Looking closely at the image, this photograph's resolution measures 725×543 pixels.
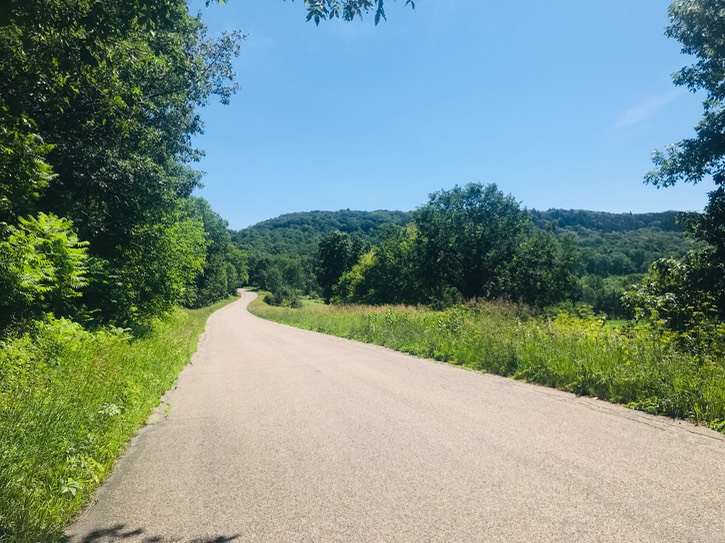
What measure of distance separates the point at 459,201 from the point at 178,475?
4445 centimetres

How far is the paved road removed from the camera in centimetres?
284

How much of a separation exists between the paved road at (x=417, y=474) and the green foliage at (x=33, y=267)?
10.7 ft

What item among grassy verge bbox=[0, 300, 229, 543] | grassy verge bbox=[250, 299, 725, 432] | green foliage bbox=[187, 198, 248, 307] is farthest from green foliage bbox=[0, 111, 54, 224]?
green foliage bbox=[187, 198, 248, 307]

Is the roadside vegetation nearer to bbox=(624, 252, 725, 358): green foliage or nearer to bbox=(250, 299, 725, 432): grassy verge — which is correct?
bbox=(250, 299, 725, 432): grassy verge

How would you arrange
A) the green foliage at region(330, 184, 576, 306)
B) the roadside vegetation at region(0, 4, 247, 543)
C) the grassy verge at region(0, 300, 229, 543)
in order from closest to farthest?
1. the grassy verge at region(0, 300, 229, 543)
2. the roadside vegetation at region(0, 4, 247, 543)
3. the green foliage at region(330, 184, 576, 306)

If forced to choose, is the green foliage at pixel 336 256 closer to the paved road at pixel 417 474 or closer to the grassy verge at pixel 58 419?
the grassy verge at pixel 58 419

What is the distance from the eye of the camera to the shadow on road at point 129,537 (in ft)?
9.21

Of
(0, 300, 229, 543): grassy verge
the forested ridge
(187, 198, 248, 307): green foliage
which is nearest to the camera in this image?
(0, 300, 229, 543): grassy verge

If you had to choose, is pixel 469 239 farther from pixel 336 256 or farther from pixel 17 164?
pixel 17 164

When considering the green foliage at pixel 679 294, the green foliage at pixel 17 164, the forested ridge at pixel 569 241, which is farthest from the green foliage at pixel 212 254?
the green foliage at pixel 679 294

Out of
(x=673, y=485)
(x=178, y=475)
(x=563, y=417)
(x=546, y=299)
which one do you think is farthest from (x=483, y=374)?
(x=546, y=299)

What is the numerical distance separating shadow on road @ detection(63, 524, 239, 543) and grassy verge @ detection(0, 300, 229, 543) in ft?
0.73

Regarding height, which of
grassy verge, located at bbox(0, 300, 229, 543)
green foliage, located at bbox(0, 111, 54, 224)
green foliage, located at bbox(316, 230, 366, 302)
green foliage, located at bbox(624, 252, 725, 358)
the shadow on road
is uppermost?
green foliage, located at bbox(316, 230, 366, 302)

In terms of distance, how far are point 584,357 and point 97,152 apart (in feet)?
41.5
